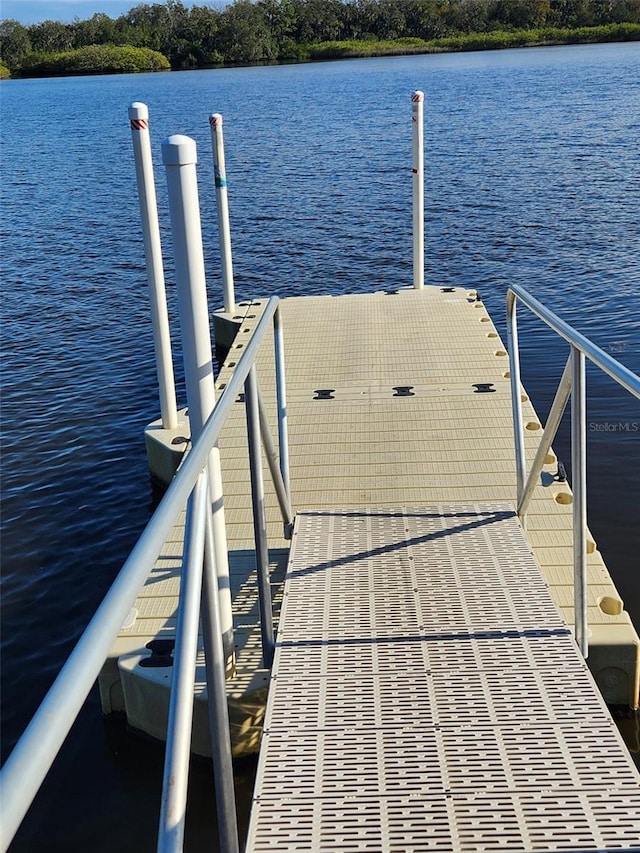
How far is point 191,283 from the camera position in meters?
3.43

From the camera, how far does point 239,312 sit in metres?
9.38

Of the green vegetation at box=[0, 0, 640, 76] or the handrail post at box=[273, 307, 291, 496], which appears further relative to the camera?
the green vegetation at box=[0, 0, 640, 76]

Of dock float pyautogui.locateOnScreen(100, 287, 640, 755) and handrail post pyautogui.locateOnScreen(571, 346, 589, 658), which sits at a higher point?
handrail post pyautogui.locateOnScreen(571, 346, 589, 658)

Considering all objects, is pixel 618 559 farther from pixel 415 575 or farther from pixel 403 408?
pixel 415 575

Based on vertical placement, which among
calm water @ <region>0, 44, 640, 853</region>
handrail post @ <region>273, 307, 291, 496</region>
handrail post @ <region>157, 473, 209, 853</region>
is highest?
handrail post @ <region>157, 473, 209, 853</region>

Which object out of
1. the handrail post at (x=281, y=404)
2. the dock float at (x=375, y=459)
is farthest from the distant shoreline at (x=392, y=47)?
the handrail post at (x=281, y=404)

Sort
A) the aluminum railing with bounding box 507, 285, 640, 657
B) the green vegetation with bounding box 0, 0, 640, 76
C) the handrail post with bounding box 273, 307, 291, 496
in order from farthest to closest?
the green vegetation with bounding box 0, 0, 640, 76
the handrail post with bounding box 273, 307, 291, 496
the aluminum railing with bounding box 507, 285, 640, 657

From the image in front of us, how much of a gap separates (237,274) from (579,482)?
10465 millimetres

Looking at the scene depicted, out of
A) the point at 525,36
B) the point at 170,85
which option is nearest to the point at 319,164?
the point at 170,85

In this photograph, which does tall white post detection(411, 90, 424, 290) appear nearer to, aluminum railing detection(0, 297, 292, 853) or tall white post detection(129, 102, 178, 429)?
tall white post detection(129, 102, 178, 429)

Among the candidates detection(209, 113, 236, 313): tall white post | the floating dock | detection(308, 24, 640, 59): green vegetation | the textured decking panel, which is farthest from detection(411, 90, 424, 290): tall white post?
detection(308, 24, 640, 59): green vegetation

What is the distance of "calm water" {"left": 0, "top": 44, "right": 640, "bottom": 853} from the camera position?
16.2 ft

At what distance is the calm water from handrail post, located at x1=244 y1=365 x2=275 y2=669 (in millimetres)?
732

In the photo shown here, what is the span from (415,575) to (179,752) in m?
2.09
